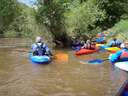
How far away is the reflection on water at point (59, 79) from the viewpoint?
32.8 ft

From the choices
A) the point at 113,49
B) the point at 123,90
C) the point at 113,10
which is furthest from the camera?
the point at 113,10

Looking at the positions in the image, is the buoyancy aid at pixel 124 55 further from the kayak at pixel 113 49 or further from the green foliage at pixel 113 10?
the green foliage at pixel 113 10

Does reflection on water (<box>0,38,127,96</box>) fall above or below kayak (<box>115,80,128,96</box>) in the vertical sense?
below

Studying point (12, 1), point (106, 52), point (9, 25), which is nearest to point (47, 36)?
point (106, 52)

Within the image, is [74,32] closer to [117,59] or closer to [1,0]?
[117,59]

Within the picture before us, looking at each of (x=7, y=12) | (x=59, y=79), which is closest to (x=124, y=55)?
(x=59, y=79)

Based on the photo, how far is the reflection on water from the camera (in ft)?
32.8

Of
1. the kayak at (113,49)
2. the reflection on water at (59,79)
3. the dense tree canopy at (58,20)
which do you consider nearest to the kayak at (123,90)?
the reflection on water at (59,79)

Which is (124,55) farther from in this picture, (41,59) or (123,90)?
(123,90)

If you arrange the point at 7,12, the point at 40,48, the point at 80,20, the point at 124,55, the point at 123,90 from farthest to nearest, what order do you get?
the point at 7,12 < the point at 80,20 < the point at 40,48 < the point at 124,55 < the point at 123,90

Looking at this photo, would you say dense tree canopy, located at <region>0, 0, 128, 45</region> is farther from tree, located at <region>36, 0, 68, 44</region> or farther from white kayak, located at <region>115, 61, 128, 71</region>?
white kayak, located at <region>115, 61, 128, 71</region>

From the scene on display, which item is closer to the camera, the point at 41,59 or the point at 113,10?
the point at 41,59

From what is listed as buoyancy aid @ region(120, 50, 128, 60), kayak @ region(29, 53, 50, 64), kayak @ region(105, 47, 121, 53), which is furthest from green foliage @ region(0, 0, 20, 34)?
buoyancy aid @ region(120, 50, 128, 60)

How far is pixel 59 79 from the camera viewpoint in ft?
38.8
